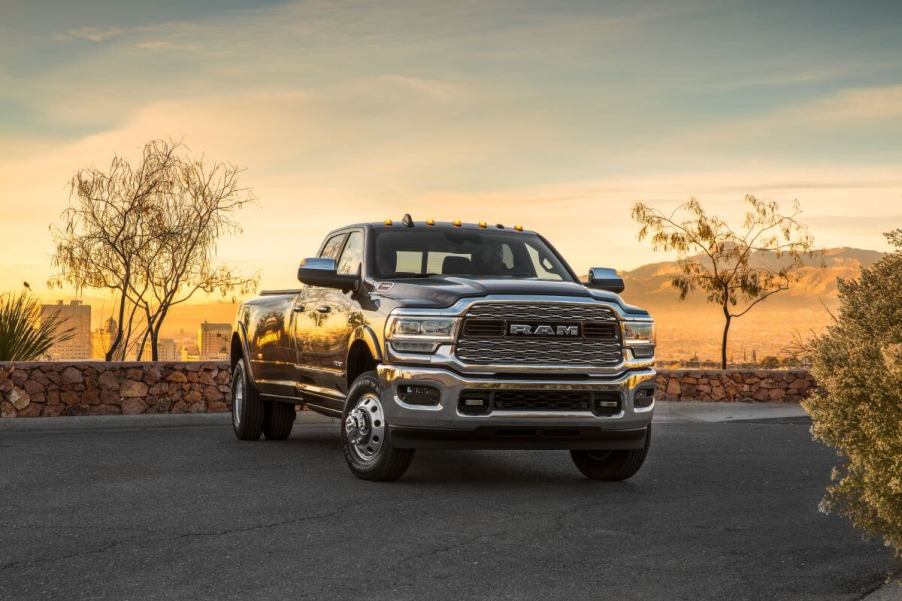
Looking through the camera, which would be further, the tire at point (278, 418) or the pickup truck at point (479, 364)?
the tire at point (278, 418)

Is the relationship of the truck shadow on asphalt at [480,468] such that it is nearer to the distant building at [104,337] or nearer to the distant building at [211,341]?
the distant building at [211,341]

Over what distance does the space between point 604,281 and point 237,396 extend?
525 centimetres

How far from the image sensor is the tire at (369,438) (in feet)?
32.4

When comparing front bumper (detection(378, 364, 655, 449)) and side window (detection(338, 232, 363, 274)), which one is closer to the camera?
front bumper (detection(378, 364, 655, 449))

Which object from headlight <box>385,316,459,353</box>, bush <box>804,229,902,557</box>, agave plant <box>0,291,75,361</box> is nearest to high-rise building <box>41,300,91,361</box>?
agave plant <box>0,291,75,361</box>

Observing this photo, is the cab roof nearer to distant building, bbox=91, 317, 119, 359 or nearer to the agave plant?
the agave plant

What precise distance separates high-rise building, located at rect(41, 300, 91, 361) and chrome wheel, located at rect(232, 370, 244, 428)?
213 inches

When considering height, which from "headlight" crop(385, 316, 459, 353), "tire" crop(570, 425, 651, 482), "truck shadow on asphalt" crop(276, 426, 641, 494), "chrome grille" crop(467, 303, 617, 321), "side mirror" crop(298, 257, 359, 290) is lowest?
"truck shadow on asphalt" crop(276, 426, 641, 494)

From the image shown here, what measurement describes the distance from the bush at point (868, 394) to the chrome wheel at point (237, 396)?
29.5ft

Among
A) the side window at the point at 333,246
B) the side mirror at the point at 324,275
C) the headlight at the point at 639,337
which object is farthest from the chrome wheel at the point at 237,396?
the headlight at the point at 639,337

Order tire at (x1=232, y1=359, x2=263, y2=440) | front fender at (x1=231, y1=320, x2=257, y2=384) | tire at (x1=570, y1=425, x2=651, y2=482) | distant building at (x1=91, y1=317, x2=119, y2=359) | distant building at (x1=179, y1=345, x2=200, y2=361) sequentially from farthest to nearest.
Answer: distant building at (x1=91, y1=317, x2=119, y2=359) < distant building at (x1=179, y1=345, x2=200, y2=361) < tire at (x1=232, y1=359, x2=263, y2=440) < front fender at (x1=231, y1=320, x2=257, y2=384) < tire at (x1=570, y1=425, x2=651, y2=482)

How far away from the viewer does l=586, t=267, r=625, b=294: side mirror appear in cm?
1126

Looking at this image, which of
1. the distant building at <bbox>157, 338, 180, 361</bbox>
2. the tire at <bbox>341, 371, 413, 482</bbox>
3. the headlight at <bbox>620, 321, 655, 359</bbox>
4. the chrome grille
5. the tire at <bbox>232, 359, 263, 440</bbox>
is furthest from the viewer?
the distant building at <bbox>157, 338, 180, 361</bbox>

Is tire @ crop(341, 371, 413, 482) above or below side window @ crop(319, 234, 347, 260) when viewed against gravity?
below
